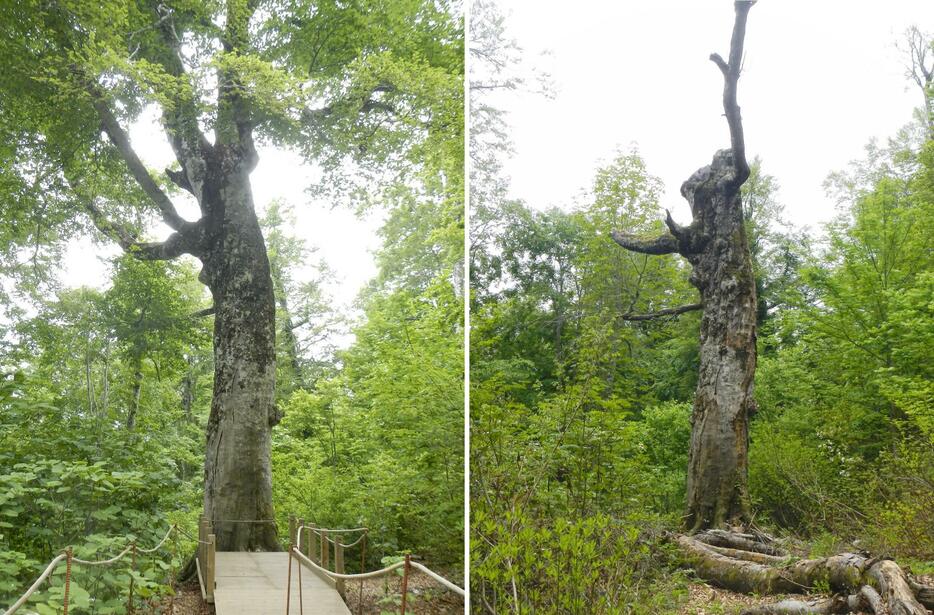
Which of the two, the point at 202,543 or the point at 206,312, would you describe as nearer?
the point at 202,543

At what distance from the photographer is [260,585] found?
1418 millimetres

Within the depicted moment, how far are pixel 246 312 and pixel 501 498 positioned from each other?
93 centimetres

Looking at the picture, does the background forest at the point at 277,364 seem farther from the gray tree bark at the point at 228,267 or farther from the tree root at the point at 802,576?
the tree root at the point at 802,576

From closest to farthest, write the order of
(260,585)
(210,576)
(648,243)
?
(210,576)
(260,585)
(648,243)

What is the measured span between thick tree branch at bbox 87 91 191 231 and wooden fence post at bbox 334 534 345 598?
0.87 metres

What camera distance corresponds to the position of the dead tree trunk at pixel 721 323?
5.87 ft

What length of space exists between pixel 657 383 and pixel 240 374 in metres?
1.12

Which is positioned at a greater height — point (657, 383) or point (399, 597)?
point (657, 383)

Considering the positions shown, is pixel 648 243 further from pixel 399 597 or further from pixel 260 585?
pixel 260 585

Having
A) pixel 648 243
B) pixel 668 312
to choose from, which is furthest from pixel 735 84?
pixel 668 312

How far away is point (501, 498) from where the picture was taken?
6.47ft

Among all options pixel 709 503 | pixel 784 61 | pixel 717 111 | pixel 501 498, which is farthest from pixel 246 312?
pixel 784 61

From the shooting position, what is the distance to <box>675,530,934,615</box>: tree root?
1.24 metres

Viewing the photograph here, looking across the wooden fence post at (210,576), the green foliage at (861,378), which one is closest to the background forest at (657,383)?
the green foliage at (861,378)
